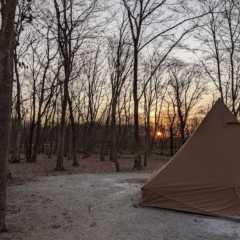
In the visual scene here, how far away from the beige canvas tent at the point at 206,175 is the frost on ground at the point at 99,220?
0.43m

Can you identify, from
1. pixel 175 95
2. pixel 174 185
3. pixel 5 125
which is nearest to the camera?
pixel 5 125

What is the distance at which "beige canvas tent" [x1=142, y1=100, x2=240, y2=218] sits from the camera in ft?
29.3

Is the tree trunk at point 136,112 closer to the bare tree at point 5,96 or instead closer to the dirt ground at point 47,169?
the dirt ground at point 47,169

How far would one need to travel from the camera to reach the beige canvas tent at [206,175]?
895 cm

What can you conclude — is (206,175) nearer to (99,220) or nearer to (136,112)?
(99,220)

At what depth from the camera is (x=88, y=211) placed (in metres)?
8.83

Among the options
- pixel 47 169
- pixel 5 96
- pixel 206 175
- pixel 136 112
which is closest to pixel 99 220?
pixel 206 175

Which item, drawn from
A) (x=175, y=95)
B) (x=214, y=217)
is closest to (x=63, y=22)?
(x=214, y=217)

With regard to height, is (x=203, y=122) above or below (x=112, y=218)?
above

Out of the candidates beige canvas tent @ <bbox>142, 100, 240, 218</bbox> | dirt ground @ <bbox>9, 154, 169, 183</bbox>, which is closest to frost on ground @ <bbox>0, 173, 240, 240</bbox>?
beige canvas tent @ <bbox>142, 100, 240, 218</bbox>

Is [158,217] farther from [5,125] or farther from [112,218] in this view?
[5,125]

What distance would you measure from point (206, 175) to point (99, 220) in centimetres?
295

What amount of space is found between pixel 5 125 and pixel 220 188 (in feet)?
16.8

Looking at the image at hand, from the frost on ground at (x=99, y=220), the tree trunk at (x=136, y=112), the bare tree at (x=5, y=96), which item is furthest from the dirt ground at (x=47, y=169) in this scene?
the bare tree at (x=5, y=96)
